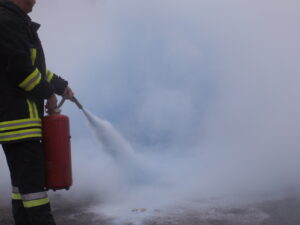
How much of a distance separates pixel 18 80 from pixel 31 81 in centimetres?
6

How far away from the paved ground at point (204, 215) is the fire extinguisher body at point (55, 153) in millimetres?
722

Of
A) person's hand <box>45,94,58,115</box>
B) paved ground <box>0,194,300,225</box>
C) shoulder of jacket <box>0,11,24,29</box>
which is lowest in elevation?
paved ground <box>0,194,300,225</box>

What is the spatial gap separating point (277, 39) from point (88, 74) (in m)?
2.35

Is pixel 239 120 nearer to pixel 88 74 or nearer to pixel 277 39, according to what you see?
pixel 277 39

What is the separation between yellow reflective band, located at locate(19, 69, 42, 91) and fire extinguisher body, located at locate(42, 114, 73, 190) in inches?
9.3

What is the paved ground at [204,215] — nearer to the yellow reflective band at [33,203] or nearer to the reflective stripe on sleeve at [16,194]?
the reflective stripe on sleeve at [16,194]

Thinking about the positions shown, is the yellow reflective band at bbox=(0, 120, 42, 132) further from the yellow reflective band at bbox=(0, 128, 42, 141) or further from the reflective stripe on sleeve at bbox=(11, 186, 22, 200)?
the reflective stripe on sleeve at bbox=(11, 186, 22, 200)

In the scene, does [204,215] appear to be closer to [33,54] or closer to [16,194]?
[16,194]

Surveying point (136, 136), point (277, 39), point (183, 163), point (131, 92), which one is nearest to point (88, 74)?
point (131, 92)

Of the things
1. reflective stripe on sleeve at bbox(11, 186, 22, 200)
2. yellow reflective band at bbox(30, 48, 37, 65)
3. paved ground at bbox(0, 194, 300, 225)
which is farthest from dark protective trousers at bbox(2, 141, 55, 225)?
paved ground at bbox(0, 194, 300, 225)

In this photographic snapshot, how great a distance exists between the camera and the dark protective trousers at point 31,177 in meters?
2.18

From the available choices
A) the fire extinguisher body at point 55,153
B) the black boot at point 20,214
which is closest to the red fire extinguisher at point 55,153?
the fire extinguisher body at point 55,153

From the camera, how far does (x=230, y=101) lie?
469cm

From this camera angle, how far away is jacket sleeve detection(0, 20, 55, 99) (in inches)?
83.0
